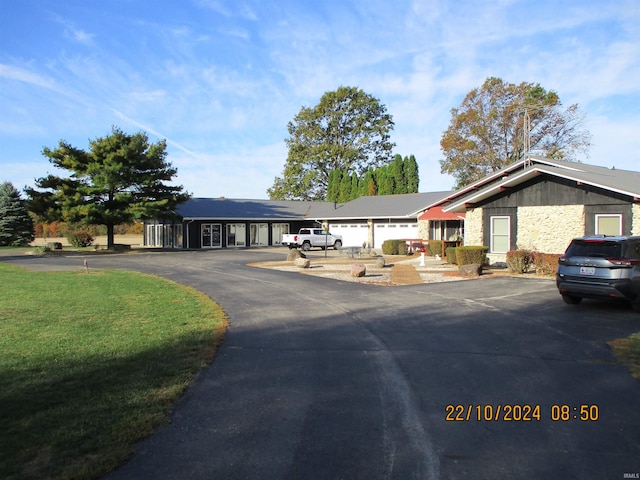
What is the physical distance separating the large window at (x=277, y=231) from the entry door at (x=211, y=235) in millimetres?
6043

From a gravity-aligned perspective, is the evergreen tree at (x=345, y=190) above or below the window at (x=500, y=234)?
above

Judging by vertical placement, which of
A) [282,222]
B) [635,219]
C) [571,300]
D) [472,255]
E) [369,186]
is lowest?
[571,300]

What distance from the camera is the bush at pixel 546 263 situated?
17.2m

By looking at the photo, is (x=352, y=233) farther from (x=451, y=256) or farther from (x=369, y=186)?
(x=451, y=256)

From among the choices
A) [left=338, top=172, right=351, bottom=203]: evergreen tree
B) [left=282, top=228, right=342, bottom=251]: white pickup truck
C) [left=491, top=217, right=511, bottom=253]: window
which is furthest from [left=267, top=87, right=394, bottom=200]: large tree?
[left=491, top=217, right=511, bottom=253]: window

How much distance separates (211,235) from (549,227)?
29.9 metres

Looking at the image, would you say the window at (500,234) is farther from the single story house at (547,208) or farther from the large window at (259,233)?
the large window at (259,233)

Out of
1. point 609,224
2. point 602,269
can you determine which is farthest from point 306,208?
point 602,269

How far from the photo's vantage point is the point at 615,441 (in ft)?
13.9

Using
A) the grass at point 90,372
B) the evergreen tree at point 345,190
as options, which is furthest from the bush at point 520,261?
the evergreen tree at point 345,190

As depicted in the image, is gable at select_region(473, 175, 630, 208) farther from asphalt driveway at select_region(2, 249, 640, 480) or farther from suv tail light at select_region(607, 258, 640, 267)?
asphalt driveway at select_region(2, 249, 640, 480)

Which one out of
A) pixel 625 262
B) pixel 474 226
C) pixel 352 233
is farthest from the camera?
pixel 352 233

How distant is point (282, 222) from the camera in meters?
48.8

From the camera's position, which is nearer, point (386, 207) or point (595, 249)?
point (595, 249)
